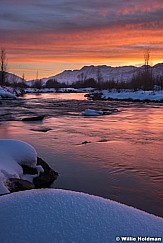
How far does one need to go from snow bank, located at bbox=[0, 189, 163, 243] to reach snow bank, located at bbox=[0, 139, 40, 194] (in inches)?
115

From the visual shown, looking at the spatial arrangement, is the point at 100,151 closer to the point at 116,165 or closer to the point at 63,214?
the point at 116,165

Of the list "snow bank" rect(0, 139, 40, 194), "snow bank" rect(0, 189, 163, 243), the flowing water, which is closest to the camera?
"snow bank" rect(0, 189, 163, 243)

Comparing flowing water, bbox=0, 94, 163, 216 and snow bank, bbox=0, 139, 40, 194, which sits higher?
snow bank, bbox=0, 139, 40, 194

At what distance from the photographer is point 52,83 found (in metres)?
147

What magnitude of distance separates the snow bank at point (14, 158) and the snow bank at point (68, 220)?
9.55ft

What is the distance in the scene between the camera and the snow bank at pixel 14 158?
622 centimetres

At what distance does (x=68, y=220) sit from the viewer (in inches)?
111

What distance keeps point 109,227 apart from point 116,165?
19.2 ft

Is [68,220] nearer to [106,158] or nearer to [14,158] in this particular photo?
[14,158]

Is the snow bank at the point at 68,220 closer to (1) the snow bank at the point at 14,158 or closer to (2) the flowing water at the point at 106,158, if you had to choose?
(2) the flowing water at the point at 106,158

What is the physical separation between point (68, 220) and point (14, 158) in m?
4.25

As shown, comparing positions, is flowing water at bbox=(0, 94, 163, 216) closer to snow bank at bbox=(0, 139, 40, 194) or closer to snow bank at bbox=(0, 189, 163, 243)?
snow bank at bbox=(0, 139, 40, 194)

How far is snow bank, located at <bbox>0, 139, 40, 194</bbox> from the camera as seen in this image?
20.4ft

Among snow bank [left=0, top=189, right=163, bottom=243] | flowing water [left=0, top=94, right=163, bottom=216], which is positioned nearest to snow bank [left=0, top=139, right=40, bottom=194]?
flowing water [left=0, top=94, right=163, bottom=216]
